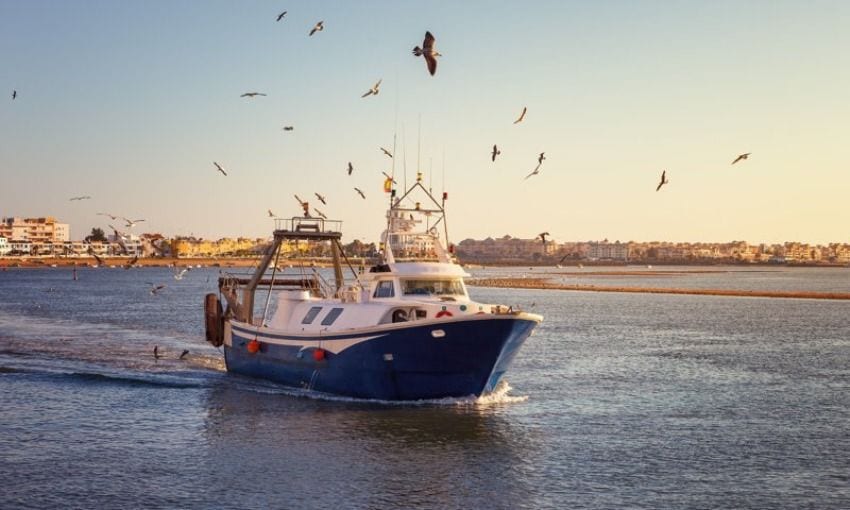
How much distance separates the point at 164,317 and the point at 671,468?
57.8m

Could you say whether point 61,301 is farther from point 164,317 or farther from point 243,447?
point 243,447

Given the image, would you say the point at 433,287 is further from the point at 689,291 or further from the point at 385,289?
the point at 689,291

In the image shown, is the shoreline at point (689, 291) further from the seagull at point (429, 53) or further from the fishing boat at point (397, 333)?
the seagull at point (429, 53)

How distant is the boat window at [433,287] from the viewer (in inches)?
1225

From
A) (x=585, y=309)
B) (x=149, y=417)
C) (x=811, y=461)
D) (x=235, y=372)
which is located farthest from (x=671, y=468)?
(x=585, y=309)

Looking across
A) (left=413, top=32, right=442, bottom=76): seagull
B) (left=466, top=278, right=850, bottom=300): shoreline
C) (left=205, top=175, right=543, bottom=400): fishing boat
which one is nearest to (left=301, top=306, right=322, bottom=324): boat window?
(left=205, top=175, right=543, bottom=400): fishing boat

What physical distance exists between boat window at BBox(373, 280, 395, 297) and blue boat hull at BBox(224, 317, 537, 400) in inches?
84.6

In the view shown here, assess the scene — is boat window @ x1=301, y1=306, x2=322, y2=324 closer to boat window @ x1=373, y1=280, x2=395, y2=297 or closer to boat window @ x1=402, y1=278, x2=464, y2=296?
boat window @ x1=373, y1=280, x2=395, y2=297

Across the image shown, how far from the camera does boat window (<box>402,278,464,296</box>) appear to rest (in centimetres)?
3111

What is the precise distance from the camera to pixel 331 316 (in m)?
32.2

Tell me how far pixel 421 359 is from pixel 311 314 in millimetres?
6163

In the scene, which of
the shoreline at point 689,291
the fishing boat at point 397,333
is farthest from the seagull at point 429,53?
the shoreline at point 689,291

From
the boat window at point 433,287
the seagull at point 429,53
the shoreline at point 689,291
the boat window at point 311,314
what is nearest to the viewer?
the seagull at point 429,53

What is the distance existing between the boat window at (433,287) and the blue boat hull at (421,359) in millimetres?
2631
